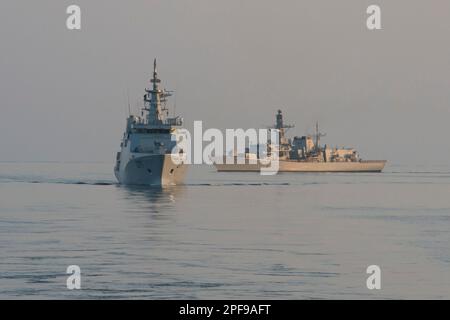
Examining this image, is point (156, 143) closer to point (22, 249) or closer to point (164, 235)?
point (164, 235)

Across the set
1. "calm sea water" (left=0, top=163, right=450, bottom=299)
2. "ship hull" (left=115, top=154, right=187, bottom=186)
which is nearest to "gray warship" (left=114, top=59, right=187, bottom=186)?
"ship hull" (left=115, top=154, right=187, bottom=186)

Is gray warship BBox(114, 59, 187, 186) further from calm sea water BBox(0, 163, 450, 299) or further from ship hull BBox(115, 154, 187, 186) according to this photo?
calm sea water BBox(0, 163, 450, 299)

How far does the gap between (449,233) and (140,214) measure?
733 inches

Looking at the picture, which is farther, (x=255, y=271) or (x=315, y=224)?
(x=315, y=224)

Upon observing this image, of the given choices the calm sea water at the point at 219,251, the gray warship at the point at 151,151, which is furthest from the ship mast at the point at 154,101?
the calm sea water at the point at 219,251

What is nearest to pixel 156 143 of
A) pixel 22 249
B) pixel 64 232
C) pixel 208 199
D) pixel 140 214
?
pixel 208 199

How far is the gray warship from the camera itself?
301 feet

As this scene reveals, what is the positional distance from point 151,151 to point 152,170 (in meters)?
1.88

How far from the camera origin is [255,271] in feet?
102

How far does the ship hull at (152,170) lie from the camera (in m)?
91.0

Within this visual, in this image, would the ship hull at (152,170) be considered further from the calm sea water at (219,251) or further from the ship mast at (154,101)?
the calm sea water at (219,251)

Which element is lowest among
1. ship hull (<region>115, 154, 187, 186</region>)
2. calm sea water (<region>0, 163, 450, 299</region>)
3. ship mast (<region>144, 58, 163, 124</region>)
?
calm sea water (<region>0, 163, 450, 299</region>)

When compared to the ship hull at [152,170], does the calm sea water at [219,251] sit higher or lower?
lower
